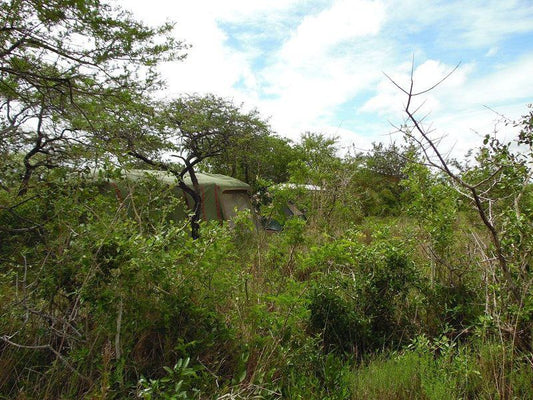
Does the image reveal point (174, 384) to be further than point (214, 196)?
No

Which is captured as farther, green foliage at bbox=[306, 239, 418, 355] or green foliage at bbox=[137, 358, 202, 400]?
green foliage at bbox=[306, 239, 418, 355]

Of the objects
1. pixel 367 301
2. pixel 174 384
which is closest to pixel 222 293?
pixel 174 384

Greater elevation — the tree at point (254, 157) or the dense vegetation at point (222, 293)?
the tree at point (254, 157)

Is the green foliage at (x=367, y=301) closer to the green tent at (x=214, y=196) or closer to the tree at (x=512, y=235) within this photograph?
the tree at (x=512, y=235)

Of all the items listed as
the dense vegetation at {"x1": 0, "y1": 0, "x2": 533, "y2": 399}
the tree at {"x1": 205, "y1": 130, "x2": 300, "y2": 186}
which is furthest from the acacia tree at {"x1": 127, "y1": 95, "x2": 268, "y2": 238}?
the dense vegetation at {"x1": 0, "y1": 0, "x2": 533, "y2": 399}

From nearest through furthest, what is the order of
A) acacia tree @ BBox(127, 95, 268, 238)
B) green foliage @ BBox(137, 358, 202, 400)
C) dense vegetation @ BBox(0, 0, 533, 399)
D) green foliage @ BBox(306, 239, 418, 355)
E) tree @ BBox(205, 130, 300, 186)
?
green foliage @ BBox(137, 358, 202, 400) < dense vegetation @ BBox(0, 0, 533, 399) < green foliage @ BBox(306, 239, 418, 355) < acacia tree @ BBox(127, 95, 268, 238) < tree @ BBox(205, 130, 300, 186)

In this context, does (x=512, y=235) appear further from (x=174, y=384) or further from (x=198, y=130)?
(x=198, y=130)

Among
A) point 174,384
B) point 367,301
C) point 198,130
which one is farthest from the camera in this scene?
point 198,130

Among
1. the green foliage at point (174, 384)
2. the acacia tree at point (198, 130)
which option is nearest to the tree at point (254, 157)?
the acacia tree at point (198, 130)

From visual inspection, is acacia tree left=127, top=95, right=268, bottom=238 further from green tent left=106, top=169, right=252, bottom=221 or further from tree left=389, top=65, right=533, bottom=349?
tree left=389, top=65, right=533, bottom=349

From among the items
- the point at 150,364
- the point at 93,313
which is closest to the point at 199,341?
the point at 150,364

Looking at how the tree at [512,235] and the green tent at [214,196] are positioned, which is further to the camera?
the green tent at [214,196]

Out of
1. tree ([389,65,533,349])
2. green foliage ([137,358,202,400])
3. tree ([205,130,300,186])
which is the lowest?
green foliage ([137,358,202,400])

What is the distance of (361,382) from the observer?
2477mm
